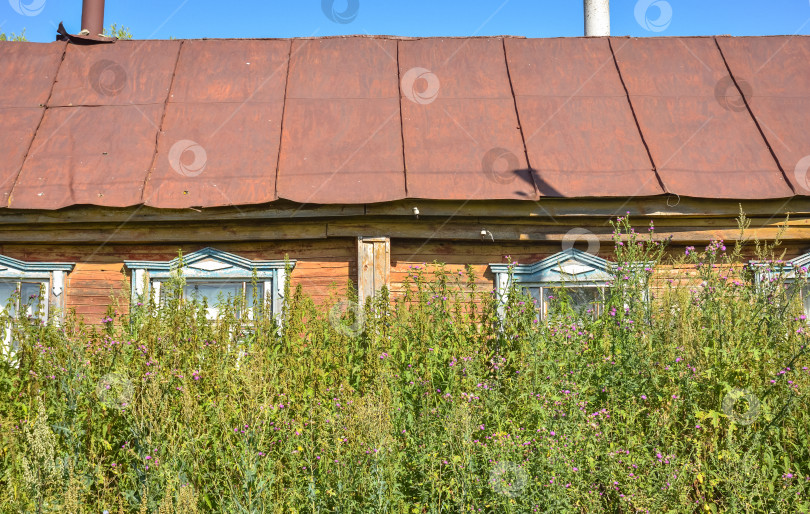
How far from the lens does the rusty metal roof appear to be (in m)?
6.85

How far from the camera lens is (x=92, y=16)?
9172mm

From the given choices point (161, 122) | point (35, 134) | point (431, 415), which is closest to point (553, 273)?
point (431, 415)

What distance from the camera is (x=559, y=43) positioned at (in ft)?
28.5

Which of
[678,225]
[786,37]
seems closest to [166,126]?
[678,225]

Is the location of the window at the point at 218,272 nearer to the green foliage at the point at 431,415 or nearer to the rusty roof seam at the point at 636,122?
the green foliage at the point at 431,415

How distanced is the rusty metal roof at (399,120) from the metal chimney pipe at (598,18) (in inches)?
49.2

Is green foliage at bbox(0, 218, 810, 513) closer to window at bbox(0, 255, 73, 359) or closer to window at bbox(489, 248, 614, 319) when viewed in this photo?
window at bbox(489, 248, 614, 319)

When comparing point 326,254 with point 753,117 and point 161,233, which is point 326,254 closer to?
point 161,233

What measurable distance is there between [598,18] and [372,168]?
4.91 metres

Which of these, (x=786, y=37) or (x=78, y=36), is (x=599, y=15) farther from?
(x=78, y=36)

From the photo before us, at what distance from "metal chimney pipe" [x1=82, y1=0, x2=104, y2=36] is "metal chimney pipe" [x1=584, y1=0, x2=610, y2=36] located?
670cm

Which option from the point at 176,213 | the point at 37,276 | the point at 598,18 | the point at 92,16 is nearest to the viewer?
the point at 176,213

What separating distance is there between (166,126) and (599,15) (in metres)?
6.20

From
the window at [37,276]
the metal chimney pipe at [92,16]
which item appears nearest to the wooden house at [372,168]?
the window at [37,276]
